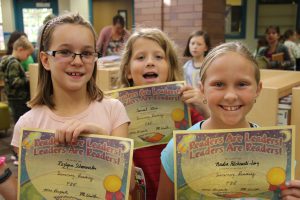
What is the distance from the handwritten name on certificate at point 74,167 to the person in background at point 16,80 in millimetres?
3616

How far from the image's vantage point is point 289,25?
8609mm

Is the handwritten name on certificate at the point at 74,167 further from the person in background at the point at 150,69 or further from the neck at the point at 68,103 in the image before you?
the person in background at the point at 150,69

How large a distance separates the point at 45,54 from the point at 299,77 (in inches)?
81.8

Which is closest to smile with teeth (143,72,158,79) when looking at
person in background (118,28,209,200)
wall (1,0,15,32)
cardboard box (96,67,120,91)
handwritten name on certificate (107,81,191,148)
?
person in background (118,28,209,200)

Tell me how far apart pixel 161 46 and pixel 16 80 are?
11.1 feet

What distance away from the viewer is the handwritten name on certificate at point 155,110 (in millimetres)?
1398

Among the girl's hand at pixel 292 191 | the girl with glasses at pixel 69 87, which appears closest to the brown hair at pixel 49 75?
the girl with glasses at pixel 69 87

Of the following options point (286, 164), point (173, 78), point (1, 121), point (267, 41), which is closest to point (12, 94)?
point (1, 121)

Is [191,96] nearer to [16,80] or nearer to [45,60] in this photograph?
[45,60]

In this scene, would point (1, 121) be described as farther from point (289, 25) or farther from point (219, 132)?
point (289, 25)

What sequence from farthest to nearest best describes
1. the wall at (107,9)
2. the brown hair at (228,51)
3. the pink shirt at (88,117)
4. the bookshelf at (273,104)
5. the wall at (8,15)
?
the wall at (107,9)
the wall at (8,15)
the bookshelf at (273,104)
the pink shirt at (88,117)
the brown hair at (228,51)

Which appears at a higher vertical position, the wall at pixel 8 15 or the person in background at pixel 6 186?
the wall at pixel 8 15

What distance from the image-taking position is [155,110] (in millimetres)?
1419

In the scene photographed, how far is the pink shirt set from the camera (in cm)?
124
